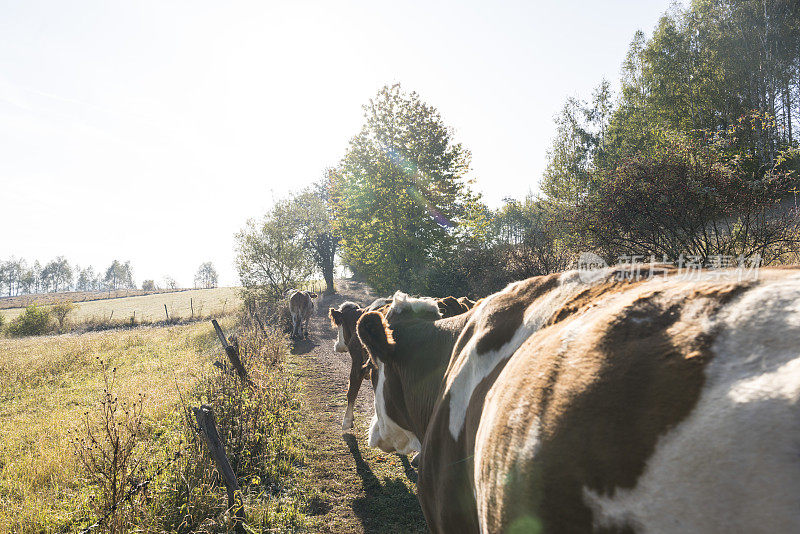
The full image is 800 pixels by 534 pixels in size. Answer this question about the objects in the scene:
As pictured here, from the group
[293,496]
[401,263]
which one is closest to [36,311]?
[401,263]

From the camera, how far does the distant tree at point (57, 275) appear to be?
126 metres

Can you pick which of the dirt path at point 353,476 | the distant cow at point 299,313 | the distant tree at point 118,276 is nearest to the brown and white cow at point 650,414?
the dirt path at point 353,476

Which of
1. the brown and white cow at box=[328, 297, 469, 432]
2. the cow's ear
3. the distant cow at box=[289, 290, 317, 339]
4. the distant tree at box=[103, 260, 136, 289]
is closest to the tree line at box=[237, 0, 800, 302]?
the distant cow at box=[289, 290, 317, 339]

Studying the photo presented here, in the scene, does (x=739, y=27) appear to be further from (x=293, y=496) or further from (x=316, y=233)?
(x=316, y=233)

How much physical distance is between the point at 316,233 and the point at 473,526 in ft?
135

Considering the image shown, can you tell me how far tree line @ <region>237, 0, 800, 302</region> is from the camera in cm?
910

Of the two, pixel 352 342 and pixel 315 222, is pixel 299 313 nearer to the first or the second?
pixel 352 342

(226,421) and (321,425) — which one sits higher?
(226,421)

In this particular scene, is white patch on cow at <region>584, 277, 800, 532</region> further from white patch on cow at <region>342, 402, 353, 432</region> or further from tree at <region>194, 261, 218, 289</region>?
tree at <region>194, 261, 218, 289</region>

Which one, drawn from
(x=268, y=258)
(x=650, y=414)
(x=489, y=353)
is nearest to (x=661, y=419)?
(x=650, y=414)

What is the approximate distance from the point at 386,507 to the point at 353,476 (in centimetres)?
101

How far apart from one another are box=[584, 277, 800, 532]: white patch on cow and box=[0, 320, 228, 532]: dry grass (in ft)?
19.1

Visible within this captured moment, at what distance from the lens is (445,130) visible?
19000mm

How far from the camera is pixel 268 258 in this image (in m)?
30.7
